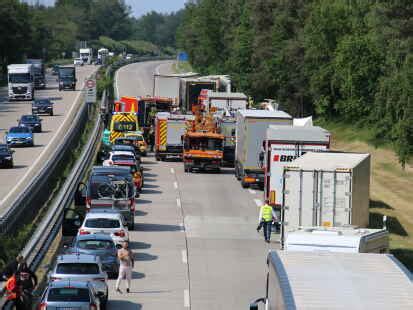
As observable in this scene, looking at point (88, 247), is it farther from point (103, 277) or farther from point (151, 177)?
point (151, 177)

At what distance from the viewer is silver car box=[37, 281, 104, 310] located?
2080 cm

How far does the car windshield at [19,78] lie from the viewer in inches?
3909

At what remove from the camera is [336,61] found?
2827 inches

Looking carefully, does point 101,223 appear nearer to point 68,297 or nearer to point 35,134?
point 68,297

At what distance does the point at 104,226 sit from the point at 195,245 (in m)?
4.40

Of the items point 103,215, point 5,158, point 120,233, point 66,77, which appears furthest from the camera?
point 66,77

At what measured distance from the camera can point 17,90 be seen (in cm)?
10131

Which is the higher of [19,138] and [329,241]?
[329,241]

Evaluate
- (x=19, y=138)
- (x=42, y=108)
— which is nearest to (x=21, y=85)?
(x=42, y=108)

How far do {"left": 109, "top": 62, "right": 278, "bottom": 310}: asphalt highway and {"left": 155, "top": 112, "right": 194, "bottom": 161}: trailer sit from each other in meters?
3.87

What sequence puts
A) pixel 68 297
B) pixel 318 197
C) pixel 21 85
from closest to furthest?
pixel 68 297 < pixel 318 197 < pixel 21 85

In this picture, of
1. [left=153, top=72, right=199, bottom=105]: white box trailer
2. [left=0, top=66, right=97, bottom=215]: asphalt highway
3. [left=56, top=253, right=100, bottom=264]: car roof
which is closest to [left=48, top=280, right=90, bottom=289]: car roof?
[left=56, top=253, right=100, bottom=264]: car roof

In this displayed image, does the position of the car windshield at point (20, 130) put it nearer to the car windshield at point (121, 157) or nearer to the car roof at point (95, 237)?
the car windshield at point (121, 157)

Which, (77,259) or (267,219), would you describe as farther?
(267,219)
